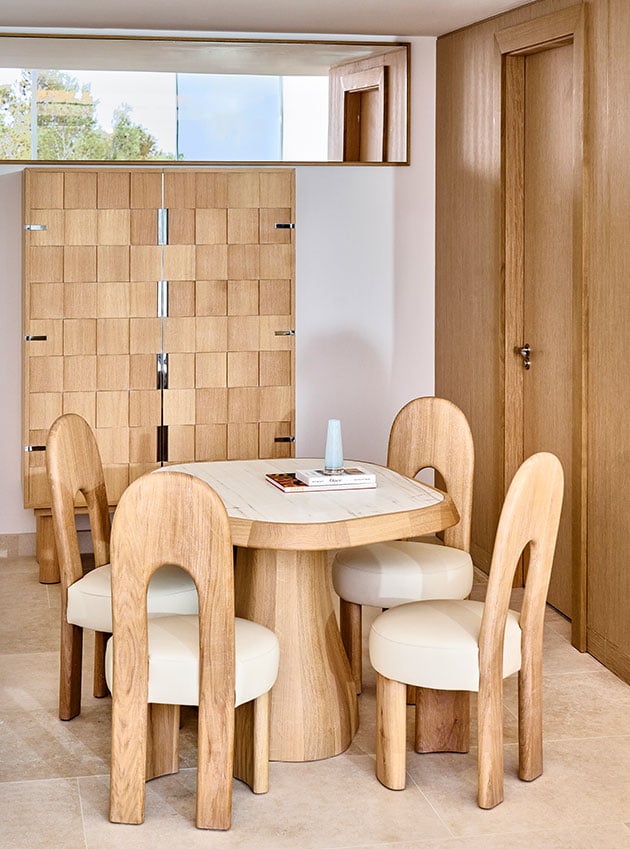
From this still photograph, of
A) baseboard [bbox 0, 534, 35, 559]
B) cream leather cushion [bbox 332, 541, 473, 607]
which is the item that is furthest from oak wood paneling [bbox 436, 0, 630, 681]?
baseboard [bbox 0, 534, 35, 559]

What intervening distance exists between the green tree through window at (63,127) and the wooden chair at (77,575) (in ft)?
7.10

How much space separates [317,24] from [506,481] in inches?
87.6

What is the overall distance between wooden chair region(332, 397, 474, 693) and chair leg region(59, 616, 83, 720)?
0.80 meters

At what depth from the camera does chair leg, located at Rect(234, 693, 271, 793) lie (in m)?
2.69

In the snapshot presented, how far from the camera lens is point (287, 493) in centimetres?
306

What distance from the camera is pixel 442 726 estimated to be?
2.99 m

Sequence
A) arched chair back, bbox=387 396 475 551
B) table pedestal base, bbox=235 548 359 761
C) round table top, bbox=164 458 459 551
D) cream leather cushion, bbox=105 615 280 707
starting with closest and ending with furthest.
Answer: cream leather cushion, bbox=105 615 280 707
round table top, bbox=164 458 459 551
table pedestal base, bbox=235 548 359 761
arched chair back, bbox=387 396 475 551

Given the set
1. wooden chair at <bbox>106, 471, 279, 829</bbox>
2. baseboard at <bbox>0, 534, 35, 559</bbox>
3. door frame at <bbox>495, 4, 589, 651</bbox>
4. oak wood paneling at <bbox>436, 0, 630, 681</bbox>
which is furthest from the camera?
baseboard at <bbox>0, 534, 35, 559</bbox>

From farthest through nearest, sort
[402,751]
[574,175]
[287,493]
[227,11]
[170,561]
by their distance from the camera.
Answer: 1. [227,11]
2. [574,175]
3. [287,493]
4. [402,751]
5. [170,561]

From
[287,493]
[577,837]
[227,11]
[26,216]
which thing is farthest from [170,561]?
[227,11]

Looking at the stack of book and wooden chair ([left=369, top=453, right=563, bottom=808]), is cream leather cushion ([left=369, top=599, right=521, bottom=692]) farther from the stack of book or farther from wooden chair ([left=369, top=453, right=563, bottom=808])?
the stack of book

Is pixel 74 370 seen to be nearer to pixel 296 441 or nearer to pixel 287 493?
pixel 296 441

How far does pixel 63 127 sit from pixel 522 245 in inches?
86.2

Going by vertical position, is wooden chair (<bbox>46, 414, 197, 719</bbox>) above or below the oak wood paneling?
below
